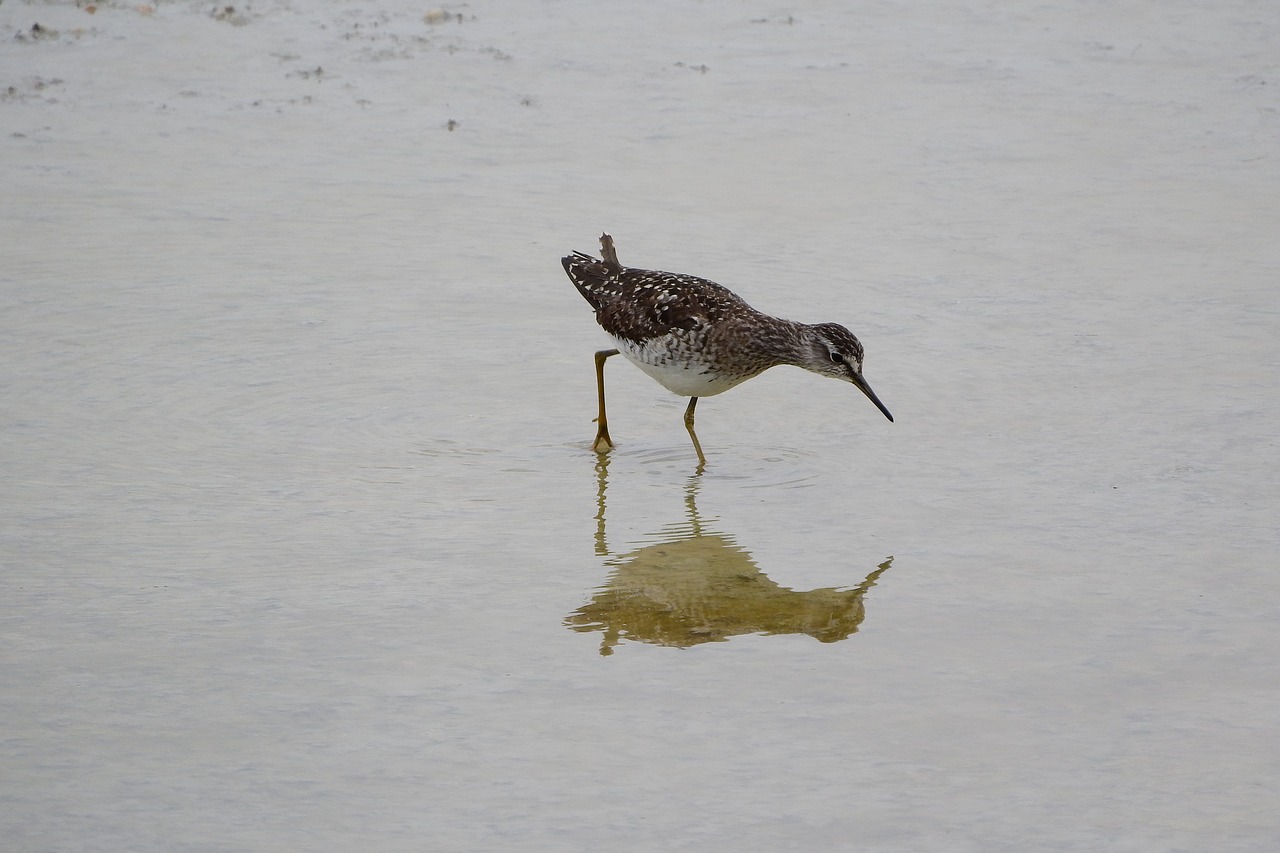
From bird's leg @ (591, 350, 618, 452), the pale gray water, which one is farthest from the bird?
the pale gray water

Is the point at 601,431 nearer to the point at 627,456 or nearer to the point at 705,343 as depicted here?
the point at 627,456

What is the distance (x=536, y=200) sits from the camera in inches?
419

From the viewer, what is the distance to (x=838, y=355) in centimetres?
732

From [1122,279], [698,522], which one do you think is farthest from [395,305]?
[1122,279]

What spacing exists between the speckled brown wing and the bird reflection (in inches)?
55.4

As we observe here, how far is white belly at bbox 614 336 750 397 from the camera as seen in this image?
740cm

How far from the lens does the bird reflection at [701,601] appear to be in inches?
220

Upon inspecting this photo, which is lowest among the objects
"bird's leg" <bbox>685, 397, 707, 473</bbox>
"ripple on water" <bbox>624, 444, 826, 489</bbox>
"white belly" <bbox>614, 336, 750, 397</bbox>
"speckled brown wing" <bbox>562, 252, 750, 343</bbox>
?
"ripple on water" <bbox>624, 444, 826, 489</bbox>

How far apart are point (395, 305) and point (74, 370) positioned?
184 centimetres

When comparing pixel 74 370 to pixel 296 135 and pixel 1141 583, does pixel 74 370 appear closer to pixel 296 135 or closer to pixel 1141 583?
pixel 296 135

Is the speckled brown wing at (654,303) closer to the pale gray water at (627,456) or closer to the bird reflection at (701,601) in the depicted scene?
the pale gray water at (627,456)

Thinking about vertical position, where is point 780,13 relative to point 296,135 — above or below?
above

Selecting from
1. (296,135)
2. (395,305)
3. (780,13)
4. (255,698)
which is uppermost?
(780,13)

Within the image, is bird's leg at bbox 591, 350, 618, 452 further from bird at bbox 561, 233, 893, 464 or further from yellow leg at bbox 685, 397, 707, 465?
yellow leg at bbox 685, 397, 707, 465
